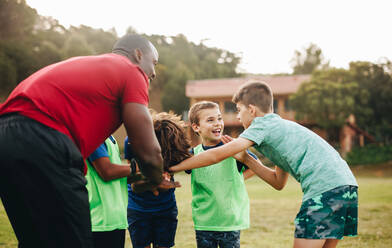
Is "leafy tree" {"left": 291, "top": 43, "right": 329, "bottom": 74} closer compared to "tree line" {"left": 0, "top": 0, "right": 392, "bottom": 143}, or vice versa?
"tree line" {"left": 0, "top": 0, "right": 392, "bottom": 143}

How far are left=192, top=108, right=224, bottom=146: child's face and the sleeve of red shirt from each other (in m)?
1.75

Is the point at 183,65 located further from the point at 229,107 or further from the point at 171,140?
the point at 171,140

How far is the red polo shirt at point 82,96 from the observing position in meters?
1.99

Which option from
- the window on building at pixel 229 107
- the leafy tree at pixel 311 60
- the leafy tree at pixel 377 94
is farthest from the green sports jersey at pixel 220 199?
the leafy tree at pixel 311 60

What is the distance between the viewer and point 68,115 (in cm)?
202

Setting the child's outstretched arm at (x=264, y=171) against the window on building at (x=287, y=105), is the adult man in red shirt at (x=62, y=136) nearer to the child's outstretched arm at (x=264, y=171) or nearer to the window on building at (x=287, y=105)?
the child's outstretched arm at (x=264, y=171)

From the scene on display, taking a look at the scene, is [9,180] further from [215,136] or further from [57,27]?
[57,27]

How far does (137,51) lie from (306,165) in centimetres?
143

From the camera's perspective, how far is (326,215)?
111 inches

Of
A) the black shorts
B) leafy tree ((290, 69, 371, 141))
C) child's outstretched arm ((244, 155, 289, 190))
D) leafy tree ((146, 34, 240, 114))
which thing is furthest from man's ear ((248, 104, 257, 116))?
leafy tree ((146, 34, 240, 114))

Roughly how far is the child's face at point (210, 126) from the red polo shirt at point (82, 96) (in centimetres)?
173

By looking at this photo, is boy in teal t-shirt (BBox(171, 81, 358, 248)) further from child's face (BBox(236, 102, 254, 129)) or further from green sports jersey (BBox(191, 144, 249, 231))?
green sports jersey (BBox(191, 144, 249, 231))

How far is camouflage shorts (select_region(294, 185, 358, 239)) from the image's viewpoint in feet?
9.23

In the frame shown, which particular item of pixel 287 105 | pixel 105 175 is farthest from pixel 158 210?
pixel 287 105
